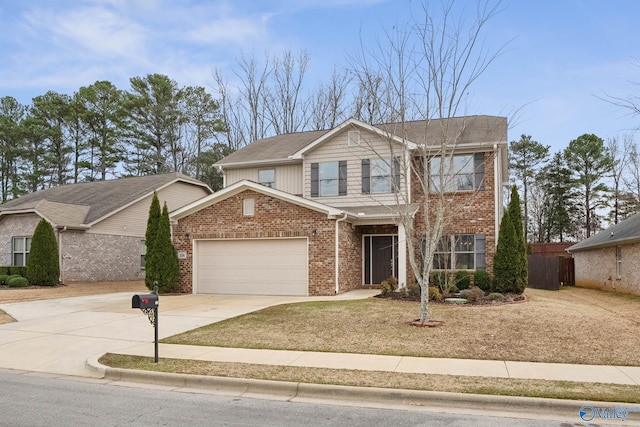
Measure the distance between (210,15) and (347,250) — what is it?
9.28 meters

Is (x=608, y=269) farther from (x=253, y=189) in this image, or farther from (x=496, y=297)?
(x=253, y=189)

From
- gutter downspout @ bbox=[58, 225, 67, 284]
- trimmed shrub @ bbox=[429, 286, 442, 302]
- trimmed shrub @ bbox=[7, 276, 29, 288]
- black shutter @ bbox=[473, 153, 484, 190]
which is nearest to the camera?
trimmed shrub @ bbox=[429, 286, 442, 302]

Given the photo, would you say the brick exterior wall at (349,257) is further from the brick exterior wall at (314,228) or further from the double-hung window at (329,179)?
the double-hung window at (329,179)

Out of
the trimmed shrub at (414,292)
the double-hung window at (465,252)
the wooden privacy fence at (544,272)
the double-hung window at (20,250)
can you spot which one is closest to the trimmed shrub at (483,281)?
the double-hung window at (465,252)

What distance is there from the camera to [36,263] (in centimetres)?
2281

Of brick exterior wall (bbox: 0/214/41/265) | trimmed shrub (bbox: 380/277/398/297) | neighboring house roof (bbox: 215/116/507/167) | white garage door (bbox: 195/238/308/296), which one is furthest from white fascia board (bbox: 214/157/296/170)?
brick exterior wall (bbox: 0/214/41/265)

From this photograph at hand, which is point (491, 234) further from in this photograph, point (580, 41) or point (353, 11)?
point (353, 11)

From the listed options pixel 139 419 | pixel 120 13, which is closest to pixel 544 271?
pixel 120 13

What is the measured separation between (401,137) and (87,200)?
740 inches

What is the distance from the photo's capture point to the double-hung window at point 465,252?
19.0 m

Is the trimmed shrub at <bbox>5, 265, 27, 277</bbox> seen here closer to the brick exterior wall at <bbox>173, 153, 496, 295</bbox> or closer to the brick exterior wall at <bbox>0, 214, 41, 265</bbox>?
the brick exterior wall at <bbox>0, 214, 41, 265</bbox>

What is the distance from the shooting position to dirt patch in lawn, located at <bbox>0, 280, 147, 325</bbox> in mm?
18984

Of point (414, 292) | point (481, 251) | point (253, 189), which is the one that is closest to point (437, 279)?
point (414, 292)

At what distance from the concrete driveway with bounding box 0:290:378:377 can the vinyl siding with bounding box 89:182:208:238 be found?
785 cm
